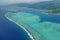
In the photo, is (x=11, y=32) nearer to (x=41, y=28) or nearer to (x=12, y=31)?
(x=12, y=31)

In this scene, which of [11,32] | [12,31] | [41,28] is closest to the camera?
[11,32]

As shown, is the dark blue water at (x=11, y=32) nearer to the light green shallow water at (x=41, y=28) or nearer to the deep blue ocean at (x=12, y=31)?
the deep blue ocean at (x=12, y=31)

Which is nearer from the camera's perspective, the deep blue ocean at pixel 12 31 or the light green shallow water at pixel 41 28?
the light green shallow water at pixel 41 28

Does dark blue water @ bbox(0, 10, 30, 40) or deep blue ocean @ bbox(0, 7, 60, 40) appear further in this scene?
deep blue ocean @ bbox(0, 7, 60, 40)

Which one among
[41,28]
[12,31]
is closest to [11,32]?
[12,31]

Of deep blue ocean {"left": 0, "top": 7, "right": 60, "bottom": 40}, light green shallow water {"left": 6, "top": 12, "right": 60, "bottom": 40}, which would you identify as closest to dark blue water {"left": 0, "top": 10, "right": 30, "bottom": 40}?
deep blue ocean {"left": 0, "top": 7, "right": 60, "bottom": 40}

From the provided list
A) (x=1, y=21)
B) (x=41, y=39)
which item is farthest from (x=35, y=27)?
(x=1, y=21)

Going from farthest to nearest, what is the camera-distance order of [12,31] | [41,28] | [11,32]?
[41,28] → [12,31] → [11,32]

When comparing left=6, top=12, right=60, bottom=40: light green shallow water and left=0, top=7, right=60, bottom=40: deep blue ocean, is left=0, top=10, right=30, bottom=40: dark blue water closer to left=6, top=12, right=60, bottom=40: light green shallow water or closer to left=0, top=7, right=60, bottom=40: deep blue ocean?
left=0, top=7, right=60, bottom=40: deep blue ocean

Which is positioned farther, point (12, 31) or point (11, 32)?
point (12, 31)

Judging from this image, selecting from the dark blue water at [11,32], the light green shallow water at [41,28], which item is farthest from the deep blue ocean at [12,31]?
the light green shallow water at [41,28]

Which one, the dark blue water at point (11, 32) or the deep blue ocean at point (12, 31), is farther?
the deep blue ocean at point (12, 31)
